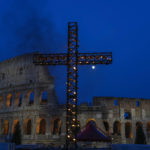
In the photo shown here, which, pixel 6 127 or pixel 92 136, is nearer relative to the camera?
pixel 92 136

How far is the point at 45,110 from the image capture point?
35.3 m

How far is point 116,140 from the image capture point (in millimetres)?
32594

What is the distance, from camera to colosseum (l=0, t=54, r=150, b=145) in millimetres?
34000

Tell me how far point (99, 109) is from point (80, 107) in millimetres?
2694

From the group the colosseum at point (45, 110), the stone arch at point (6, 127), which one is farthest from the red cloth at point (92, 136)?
the stone arch at point (6, 127)

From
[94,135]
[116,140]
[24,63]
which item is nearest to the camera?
[94,135]

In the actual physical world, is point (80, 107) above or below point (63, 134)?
above

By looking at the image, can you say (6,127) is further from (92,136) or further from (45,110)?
(92,136)

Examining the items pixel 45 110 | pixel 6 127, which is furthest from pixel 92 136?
pixel 6 127

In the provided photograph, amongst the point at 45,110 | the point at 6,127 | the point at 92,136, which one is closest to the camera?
the point at 92,136

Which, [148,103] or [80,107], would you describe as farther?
[148,103]

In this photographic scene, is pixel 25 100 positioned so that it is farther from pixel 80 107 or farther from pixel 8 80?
pixel 80 107

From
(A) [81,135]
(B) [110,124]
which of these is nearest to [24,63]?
(B) [110,124]

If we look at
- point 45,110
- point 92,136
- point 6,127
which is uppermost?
point 45,110
